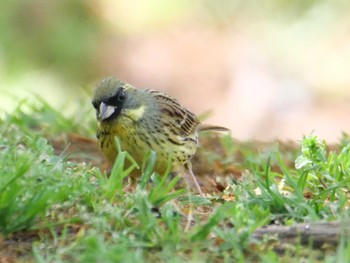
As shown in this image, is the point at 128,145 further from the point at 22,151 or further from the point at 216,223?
the point at 216,223

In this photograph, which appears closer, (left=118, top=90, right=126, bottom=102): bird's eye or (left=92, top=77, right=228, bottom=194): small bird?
(left=92, top=77, right=228, bottom=194): small bird

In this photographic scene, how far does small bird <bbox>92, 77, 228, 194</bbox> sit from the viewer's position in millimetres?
6848

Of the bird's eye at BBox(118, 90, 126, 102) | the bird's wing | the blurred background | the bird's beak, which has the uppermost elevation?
the blurred background

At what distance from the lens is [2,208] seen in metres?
5.00

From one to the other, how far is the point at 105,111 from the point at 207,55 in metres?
8.53

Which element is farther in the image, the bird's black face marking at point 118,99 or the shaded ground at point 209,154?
the shaded ground at point 209,154

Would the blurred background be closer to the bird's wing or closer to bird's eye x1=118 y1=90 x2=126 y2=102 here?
the bird's wing

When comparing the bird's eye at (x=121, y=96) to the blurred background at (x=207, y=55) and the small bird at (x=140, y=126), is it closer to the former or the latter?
the small bird at (x=140, y=126)

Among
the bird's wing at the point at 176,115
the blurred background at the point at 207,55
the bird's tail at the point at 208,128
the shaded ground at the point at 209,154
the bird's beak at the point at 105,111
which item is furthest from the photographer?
the blurred background at the point at 207,55

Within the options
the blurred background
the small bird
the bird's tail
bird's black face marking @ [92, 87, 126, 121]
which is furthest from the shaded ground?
the blurred background

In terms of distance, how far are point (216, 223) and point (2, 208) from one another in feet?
3.17

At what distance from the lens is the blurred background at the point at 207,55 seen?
44.0 ft

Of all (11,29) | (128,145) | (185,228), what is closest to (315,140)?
(185,228)

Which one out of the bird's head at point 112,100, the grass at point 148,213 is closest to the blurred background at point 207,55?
the bird's head at point 112,100
